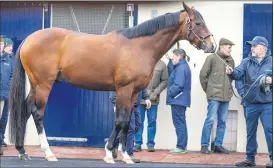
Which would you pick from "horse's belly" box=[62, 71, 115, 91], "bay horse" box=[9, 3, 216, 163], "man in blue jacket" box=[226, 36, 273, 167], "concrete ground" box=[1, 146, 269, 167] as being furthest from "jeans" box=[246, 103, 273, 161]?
"horse's belly" box=[62, 71, 115, 91]

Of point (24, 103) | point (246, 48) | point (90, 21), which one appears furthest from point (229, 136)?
point (24, 103)

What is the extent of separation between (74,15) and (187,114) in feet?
9.91

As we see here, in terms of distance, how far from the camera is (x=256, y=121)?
985 centimetres

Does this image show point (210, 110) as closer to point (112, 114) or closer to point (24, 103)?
point (112, 114)

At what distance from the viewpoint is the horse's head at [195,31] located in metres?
9.21

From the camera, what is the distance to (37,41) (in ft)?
30.5

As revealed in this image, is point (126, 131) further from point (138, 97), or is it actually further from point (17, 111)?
point (17, 111)

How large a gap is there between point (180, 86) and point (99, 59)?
2816 mm

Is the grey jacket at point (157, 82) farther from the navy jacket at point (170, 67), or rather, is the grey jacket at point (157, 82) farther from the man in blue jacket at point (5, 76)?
the man in blue jacket at point (5, 76)

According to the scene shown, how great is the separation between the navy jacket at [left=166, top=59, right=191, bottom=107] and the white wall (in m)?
0.61

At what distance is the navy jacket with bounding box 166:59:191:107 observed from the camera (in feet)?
38.1

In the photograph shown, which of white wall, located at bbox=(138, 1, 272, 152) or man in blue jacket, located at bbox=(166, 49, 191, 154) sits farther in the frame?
white wall, located at bbox=(138, 1, 272, 152)

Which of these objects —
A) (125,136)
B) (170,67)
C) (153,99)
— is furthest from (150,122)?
(125,136)

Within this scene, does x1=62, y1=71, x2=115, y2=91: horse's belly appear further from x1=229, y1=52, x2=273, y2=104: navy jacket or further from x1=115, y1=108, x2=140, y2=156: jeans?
x1=229, y1=52, x2=273, y2=104: navy jacket
